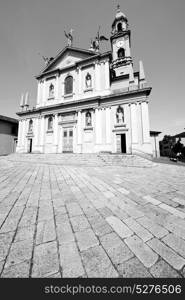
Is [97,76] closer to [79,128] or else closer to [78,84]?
[78,84]

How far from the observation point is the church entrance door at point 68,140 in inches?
704

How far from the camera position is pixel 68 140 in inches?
714

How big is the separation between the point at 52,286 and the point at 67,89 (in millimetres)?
21870

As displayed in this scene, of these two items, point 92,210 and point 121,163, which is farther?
point 121,163

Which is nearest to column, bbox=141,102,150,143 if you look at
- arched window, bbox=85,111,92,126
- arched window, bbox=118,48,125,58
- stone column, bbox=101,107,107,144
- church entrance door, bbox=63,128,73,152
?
stone column, bbox=101,107,107,144

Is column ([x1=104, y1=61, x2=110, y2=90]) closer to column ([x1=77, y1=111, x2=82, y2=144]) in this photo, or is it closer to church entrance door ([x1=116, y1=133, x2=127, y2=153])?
column ([x1=77, y1=111, x2=82, y2=144])

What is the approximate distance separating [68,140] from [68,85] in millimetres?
9132

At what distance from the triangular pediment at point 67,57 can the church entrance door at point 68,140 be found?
36.6ft

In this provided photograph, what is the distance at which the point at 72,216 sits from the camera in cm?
244

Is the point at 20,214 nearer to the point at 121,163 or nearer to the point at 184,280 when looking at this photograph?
the point at 184,280

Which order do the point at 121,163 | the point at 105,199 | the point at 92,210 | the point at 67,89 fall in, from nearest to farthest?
the point at 92,210
the point at 105,199
the point at 121,163
the point at 67,89

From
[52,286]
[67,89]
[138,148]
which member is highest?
[67,89]

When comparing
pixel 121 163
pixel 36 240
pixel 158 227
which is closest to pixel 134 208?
pixel 158 227

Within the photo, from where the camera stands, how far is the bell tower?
72.0ft
